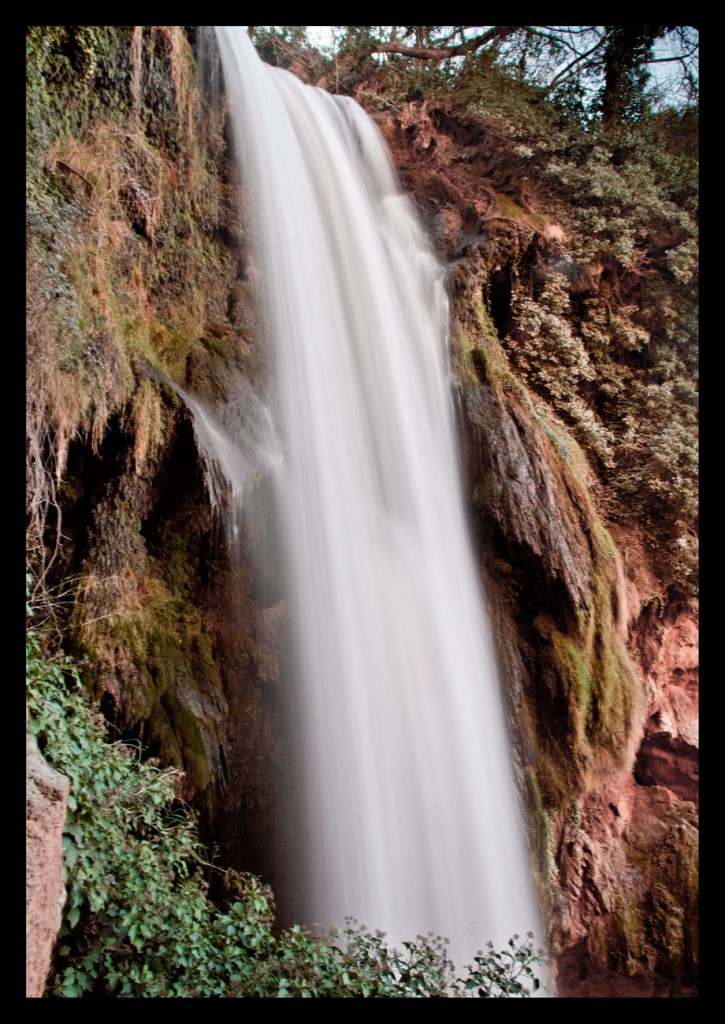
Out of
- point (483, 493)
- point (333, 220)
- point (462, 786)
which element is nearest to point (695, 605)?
point (483, 493)

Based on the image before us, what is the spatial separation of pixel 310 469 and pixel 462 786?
10.0 feet

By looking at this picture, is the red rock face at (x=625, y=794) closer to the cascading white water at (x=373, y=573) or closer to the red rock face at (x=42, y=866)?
the cascading white water at (x=373, y=573)

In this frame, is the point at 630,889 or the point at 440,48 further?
the point at 440,48

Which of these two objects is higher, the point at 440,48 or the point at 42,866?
the point at 440,48

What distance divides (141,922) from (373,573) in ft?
10.8

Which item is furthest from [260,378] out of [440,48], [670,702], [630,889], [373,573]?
[440,48]

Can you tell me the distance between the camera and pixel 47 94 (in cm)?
500

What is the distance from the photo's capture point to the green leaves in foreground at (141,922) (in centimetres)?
350

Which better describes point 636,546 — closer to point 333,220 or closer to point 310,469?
point 310,469

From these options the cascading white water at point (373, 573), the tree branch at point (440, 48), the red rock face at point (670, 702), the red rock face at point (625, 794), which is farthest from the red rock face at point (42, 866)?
the tree branch at point (440, 48)

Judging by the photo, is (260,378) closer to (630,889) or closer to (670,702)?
(670,702)

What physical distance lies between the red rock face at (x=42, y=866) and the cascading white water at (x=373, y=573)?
8.27ft

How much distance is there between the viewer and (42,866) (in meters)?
2.97

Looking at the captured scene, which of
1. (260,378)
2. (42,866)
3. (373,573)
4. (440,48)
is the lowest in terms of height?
(42,866)
